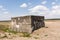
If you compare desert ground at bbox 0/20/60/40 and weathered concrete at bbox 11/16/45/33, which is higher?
weathered concrete at bbox 11/16/45/33

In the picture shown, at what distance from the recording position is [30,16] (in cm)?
1603

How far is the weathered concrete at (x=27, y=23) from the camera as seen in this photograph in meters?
16.2

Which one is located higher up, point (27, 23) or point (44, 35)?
point (27, 23)

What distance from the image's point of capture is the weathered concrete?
16247 millimetres

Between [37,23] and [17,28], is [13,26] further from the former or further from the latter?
[37,23]

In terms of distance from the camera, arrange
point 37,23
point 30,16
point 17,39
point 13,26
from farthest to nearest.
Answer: point 13,26
point 37,23
point 30,16
point 17,39

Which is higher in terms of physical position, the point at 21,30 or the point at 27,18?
the point at 27,18

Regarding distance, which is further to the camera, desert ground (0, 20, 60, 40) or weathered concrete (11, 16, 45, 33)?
weathered concrete (11, 16, 45, 33)

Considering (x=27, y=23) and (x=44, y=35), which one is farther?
(x=27, y=23)

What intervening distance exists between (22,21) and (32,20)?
149 cm

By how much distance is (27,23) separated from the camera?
16.4m

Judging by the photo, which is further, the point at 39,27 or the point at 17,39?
the point at 39,27

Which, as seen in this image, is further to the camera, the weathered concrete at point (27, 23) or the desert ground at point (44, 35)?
the weathered concrete at point (27, 23)

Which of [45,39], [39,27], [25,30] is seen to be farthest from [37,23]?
[45,39]
